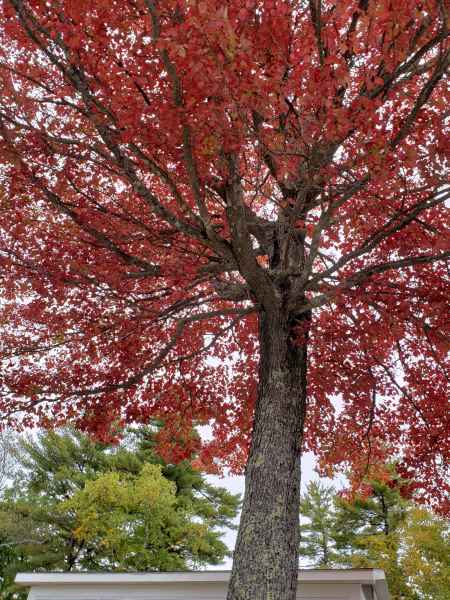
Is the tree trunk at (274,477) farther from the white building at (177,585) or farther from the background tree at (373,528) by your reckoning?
the background tree at (373,528)

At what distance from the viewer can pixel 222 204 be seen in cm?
621

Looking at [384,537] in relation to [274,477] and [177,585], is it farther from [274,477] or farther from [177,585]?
[274,477]

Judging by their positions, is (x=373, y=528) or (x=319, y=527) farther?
(x=319, y=527)

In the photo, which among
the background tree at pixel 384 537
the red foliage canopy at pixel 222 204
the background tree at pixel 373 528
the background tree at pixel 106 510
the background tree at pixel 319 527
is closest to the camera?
the red foliage canopy at pixel 222 204

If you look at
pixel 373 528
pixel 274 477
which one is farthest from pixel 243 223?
pixel 373 528

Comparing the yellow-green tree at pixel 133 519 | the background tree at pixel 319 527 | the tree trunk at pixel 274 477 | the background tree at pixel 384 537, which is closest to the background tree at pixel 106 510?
the yellow-green tree at pixel 133 519

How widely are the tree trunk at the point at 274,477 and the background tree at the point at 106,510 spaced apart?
1168 centimetres

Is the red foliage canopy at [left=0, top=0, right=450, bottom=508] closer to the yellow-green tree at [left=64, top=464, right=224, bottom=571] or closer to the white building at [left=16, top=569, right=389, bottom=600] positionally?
the white building at [left=16, top=569, right=389, bottom=600]

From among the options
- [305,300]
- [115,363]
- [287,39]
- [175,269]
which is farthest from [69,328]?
[287,39]

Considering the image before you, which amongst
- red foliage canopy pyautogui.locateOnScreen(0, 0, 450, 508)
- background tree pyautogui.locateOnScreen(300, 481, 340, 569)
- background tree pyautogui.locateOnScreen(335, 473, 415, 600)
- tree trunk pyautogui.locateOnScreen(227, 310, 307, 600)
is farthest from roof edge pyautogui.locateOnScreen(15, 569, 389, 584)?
background tree pyautogui.locateOnScreen(300, 481, 340, 569)

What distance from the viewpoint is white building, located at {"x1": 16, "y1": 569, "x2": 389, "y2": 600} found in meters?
8.52

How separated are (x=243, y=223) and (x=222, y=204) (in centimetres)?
122

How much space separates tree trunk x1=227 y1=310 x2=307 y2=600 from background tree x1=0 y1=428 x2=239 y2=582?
1168 cm

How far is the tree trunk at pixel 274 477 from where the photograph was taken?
443cm
